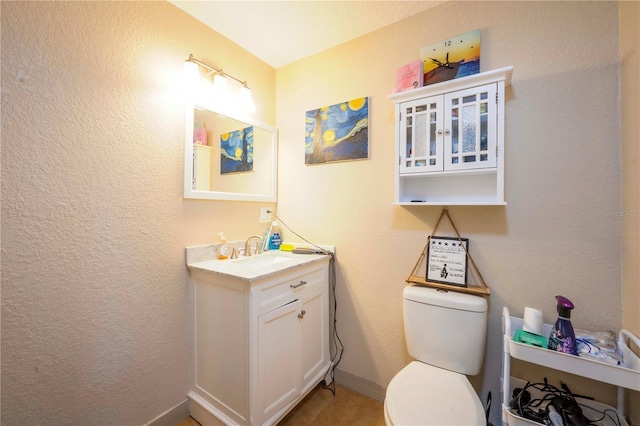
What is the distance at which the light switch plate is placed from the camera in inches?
76.4

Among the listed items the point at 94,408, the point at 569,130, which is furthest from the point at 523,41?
the point at 94,408

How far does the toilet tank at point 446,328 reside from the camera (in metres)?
1.19

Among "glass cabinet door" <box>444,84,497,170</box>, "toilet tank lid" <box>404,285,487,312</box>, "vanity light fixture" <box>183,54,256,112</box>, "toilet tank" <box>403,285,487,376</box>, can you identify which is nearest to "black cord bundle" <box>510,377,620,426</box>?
"toilet tank" <box>403,285,487,376</box>

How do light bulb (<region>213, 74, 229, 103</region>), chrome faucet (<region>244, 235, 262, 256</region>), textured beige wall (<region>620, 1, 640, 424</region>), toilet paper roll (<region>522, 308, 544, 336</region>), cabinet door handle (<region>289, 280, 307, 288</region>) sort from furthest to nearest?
1. chrome faucet (<region>244, 235, 262, 256</region>)
2. light bulb (<region>213, 74, 229, 103</region>)
3. cabinet door handle (<region>289, 280, 307, 288</region>)
4. toilet paper roll (<region>522, 308, 544, 336</region>)
5. textured beige wall (<region>620, 1, 640, 424</region>)

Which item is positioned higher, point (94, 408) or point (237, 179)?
point (237, 179)

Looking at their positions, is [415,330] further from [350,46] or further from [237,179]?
[350,46]

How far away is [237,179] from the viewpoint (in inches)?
69.4

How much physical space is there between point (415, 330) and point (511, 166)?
0.95m

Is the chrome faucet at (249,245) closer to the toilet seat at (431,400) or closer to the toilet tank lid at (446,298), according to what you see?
the toilet tank lid at (446,298)

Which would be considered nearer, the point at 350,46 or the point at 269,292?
the point at 269,292

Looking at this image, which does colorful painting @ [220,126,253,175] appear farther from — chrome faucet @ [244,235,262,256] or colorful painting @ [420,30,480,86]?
colorful painting @ [420,30,480,86]

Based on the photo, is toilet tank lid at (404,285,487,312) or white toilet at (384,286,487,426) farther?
toilet tank lid at (404,285,487,312)

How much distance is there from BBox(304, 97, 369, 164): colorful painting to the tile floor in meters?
1.55

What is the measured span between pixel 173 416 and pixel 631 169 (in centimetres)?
243
